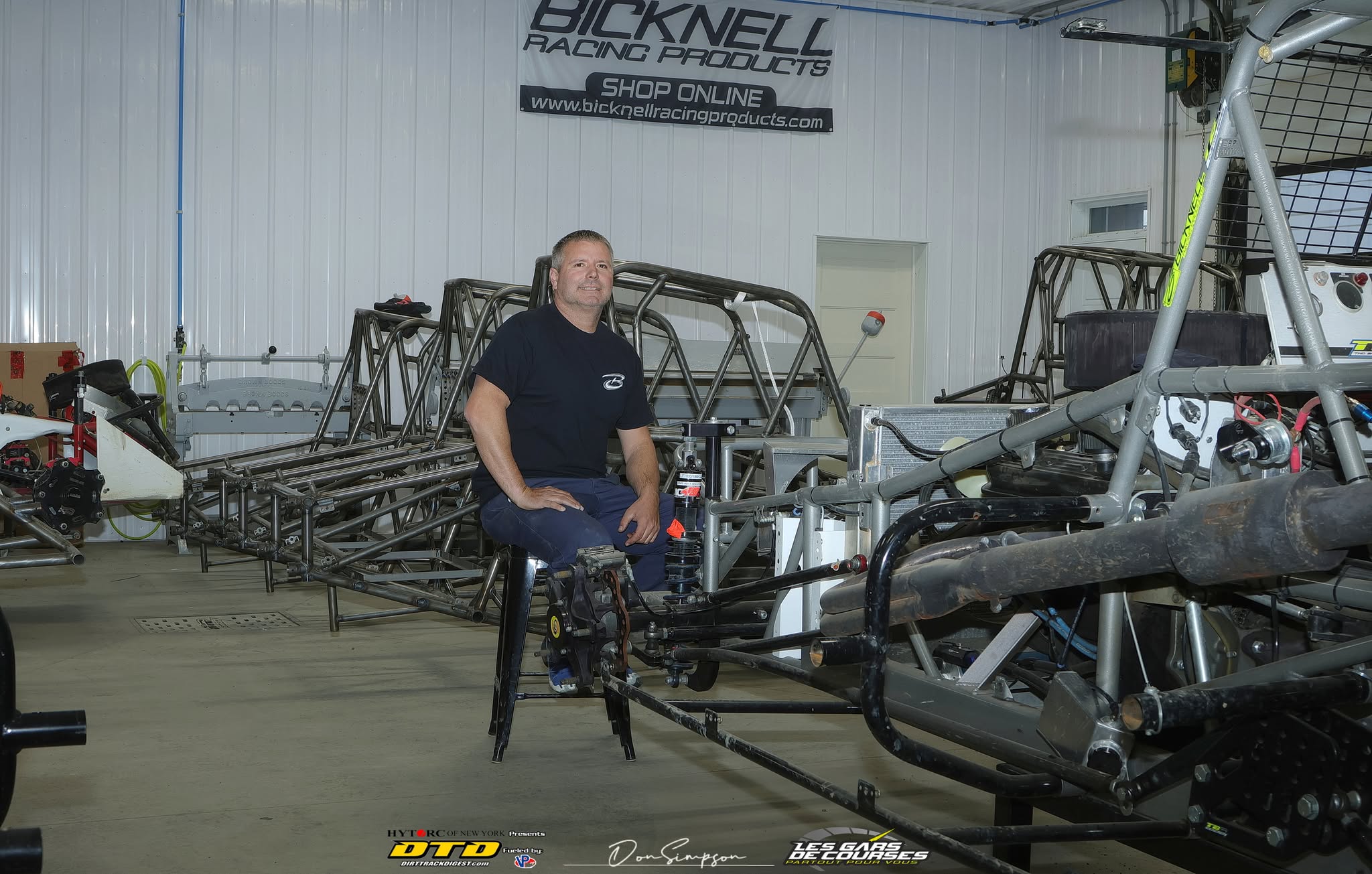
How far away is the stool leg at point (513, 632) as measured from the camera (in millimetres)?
2967

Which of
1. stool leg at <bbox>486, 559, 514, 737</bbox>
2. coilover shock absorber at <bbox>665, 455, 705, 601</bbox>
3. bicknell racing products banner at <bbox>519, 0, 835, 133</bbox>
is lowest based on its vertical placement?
stool leg at <bbox>486, 559, 514, 737</bbox>

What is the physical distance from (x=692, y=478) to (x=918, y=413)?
77 cm

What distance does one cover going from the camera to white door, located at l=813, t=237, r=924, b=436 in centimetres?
947

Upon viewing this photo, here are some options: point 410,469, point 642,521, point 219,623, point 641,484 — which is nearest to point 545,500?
point 642,521

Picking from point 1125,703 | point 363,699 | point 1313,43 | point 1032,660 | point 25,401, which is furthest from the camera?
point 25,401

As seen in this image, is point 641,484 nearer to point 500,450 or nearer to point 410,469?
point 500,450

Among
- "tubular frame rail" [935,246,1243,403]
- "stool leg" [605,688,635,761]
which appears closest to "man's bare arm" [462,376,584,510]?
"stool leg" [605,688,635,761]

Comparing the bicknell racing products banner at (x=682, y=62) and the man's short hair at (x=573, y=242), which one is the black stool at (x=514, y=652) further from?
the bicknell racing products banner at (x=682, y=62)

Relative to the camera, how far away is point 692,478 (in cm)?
302

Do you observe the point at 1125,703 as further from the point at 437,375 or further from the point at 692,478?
the point at 437,375

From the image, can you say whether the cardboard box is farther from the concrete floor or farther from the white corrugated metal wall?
the concrete floor

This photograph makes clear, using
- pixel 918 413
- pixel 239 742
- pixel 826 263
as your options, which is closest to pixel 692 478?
pixel 918 413

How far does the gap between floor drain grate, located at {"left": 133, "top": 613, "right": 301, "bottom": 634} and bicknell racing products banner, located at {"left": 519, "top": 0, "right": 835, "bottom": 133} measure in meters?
4.57

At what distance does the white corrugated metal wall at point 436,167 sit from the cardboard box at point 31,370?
37cm
